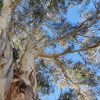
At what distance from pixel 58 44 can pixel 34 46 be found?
1.36 metres

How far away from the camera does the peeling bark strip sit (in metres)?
4.72

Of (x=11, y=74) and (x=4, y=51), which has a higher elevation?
(x=4, y=51)

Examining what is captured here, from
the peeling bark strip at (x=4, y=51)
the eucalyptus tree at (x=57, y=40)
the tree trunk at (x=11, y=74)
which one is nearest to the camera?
the peeling bark strip at (x=4, y=51)

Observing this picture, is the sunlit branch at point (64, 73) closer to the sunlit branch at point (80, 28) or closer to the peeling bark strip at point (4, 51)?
the sunlit branch at point (80, 28)

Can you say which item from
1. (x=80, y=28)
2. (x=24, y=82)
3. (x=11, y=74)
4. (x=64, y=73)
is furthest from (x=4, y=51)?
(x=64, y=73)

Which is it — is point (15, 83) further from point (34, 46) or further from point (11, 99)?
point (34, 46)

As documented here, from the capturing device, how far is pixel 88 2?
7457 millimetres

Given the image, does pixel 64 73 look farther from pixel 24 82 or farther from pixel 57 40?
pixel 24 82

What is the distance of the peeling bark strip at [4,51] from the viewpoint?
186 inches

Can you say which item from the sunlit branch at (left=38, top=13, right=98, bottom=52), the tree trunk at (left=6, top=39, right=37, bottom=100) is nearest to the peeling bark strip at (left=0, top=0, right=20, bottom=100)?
the tree trunk at (left=6, top=39, right=37, bottom=100)

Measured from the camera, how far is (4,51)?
5184 mm

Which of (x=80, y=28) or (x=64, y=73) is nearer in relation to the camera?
(x=80, y=28)

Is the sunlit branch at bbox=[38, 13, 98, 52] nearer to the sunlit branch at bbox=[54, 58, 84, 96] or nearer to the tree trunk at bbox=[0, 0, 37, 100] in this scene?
the sunlit branch at bbox=[54, 58, 84, 96]

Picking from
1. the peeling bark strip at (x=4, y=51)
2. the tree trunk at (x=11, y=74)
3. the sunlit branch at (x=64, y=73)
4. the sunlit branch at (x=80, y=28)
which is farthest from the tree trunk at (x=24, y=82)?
the sunlit branch at (x=64, y=73)
